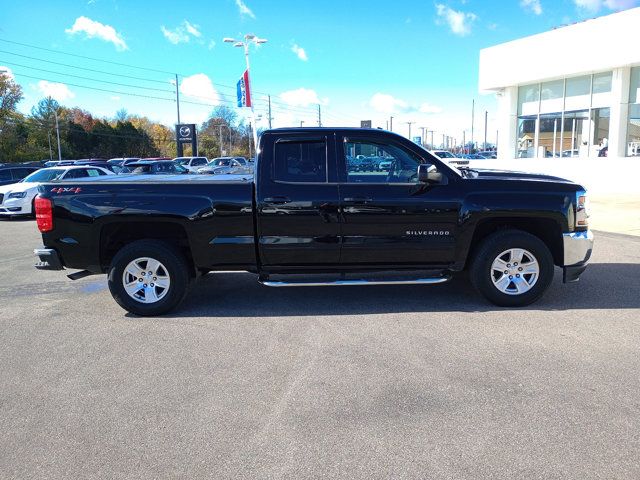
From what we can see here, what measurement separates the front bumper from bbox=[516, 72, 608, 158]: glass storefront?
1928 centimetres

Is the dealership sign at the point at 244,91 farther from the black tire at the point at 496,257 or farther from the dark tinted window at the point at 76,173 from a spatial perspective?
the black tire at the point at 496,257

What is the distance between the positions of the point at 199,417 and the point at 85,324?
270 cm

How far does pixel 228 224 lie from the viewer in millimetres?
5680

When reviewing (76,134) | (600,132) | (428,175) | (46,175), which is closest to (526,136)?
(600,132)

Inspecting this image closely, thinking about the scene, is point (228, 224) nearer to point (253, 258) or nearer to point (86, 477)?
point (253, 258)

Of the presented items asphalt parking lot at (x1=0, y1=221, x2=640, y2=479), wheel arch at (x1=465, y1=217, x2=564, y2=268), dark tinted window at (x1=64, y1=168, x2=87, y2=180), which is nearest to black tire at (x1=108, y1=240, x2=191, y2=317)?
asphalt parking lot at (x1=0, y1=221, x2=640, y2=479)

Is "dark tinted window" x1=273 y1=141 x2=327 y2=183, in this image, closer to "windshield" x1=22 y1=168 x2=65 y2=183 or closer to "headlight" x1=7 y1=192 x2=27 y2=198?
"headlight" x1=7 y1=192 x2=27 y2=198

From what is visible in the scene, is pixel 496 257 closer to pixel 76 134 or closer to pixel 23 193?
pixel 23 193

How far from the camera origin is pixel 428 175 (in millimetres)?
5508

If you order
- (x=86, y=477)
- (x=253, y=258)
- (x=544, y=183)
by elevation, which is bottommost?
(x=86, y=477)

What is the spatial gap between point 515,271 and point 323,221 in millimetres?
2204

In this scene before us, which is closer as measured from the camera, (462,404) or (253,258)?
(462,404)

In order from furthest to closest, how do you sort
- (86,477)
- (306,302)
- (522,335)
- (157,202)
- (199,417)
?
(306,302) → (157,202) → (522,335) → (199,417) → (86,477)

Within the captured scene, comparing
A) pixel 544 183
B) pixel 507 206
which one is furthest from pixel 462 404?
pixel 544 183
